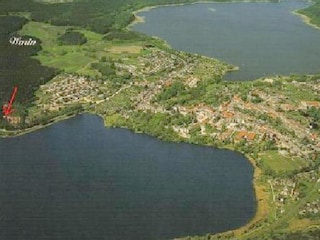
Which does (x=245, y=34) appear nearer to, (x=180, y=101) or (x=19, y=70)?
(x=180, y=101)

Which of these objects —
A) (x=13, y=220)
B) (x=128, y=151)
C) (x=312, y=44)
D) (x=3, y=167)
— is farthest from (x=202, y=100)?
(x=312, y=44)

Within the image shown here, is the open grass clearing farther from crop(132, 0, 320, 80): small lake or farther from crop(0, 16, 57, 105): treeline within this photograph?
crop(0, 16, 57, 105): treeline

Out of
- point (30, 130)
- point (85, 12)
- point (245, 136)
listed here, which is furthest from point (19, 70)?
point (85, 12)

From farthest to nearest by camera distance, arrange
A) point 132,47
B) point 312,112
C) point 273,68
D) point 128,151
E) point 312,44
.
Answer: point 312,44 → point 132,47 → point 273,68 → point 312,112 → point 128,151

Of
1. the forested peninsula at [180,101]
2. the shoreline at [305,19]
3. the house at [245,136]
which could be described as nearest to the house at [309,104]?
the forested peninsula at [180,101]

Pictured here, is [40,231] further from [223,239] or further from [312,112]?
[312,112]

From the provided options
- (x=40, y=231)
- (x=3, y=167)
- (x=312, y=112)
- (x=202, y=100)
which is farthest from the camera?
(x=202, y=100)

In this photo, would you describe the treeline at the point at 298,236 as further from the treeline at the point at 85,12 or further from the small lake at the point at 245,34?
the treeline at the point at 85,12
